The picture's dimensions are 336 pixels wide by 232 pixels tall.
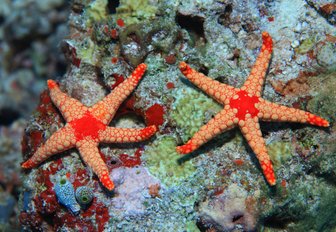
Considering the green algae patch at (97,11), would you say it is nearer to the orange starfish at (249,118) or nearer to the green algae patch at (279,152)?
the orange starfish at (249,118)

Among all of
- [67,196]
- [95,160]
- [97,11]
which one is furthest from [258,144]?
[97,11]

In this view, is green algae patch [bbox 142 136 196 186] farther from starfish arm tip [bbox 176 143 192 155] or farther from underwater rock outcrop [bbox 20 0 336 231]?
starfish arm tip [bbox 176 143 192 155]

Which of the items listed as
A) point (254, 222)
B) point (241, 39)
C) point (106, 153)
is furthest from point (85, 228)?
point (241, 39)

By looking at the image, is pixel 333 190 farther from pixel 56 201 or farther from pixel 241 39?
pixel 56 201

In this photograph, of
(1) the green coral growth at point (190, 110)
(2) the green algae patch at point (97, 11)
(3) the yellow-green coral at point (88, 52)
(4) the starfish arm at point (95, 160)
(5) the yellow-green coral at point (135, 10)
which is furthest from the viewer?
(2) the green algae patch at point (97, 11)

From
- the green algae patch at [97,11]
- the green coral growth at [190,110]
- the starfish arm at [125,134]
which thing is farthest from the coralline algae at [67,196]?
the green algae patch at [97,11]

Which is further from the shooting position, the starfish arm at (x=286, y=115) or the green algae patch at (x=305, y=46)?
the green algae patch at (x=305, y=46)

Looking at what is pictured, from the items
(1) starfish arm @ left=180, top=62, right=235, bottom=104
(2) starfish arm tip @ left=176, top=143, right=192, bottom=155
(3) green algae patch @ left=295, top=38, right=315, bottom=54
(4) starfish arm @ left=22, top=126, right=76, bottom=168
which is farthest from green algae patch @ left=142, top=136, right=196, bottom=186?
(3) green algae patch @ left=295, top=38, right=315, bottom=54
